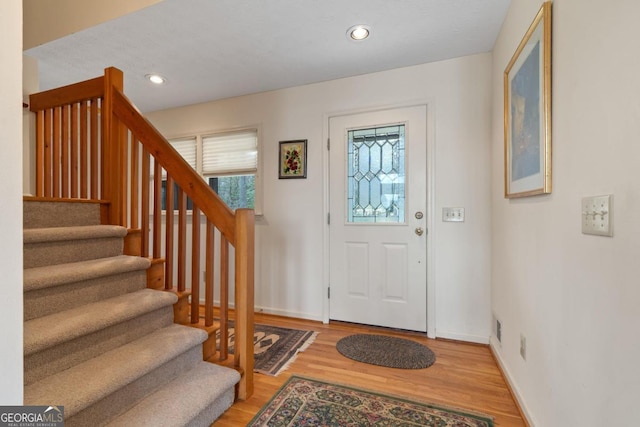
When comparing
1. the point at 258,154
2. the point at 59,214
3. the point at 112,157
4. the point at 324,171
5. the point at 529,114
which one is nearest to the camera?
the point at 529,114

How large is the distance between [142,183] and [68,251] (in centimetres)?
54

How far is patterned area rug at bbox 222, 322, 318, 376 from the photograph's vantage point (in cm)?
202

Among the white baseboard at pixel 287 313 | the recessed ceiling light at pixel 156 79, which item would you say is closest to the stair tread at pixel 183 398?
the white baseboard at pixel 287 313

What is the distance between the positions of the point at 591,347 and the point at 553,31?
1228 mm

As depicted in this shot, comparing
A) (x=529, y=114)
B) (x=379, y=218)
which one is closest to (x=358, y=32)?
(x=529, y=114)

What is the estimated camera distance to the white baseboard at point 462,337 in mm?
2355

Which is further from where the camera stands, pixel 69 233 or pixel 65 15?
pixel 65 15

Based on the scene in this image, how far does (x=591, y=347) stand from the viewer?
944mm

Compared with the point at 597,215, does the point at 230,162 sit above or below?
above

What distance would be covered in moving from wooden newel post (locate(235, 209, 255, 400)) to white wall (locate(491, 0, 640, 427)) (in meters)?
1.44

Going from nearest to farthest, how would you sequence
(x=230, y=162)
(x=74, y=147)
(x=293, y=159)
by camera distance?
(x=74, y=147)
(x=293, y=159)
(x=230, y=162)

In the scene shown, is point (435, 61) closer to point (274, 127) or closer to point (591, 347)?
point (274, 127)

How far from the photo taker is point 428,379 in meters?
1.87

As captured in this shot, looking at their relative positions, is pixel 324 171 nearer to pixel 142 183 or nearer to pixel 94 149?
pixel 142 183
